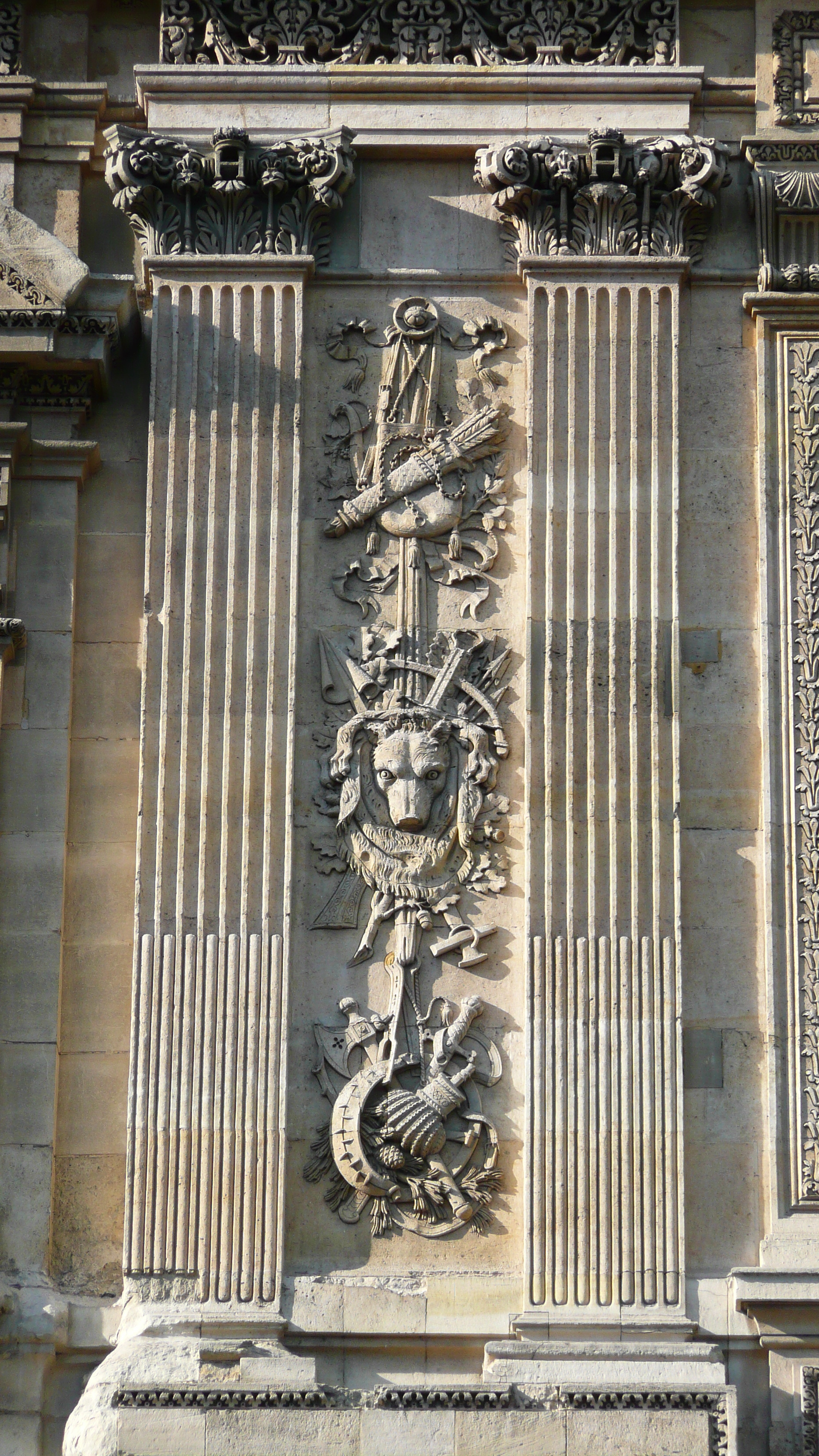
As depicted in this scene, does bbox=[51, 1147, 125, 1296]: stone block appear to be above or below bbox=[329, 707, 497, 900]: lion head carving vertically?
below

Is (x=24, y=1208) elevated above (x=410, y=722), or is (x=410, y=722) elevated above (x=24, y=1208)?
(x=410, y=722)

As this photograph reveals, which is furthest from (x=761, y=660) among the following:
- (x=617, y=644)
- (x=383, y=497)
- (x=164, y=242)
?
(x=164, y=242)

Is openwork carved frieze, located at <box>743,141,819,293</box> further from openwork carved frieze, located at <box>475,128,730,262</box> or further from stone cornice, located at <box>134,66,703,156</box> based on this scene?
stone cornice, located at <box>134,66,703,156</box>

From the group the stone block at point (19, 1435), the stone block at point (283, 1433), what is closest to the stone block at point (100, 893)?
the stone block at point (19, 1435)

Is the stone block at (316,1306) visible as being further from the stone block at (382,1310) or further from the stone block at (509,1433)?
the stone block at (509,1433)

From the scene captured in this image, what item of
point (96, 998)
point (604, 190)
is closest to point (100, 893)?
point (96, 998)

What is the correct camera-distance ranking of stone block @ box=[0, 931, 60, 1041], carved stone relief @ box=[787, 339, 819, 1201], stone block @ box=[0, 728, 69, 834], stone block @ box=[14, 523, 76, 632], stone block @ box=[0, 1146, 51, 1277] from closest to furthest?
stone block @ box=[0, 1146, 51, 1277] < carved stone relief @ box=[787, 339, 819, 1201] < stone block @ box=[0, 931, 60, 1041] < stone block @ box=[0, 728, 69, 834] < stone block @ box=[14, 523, 76, 632]

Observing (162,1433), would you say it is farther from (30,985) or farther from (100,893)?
(100,893)

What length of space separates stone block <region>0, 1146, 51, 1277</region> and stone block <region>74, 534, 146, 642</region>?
3387 millimetres

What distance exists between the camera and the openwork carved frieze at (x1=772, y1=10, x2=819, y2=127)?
638 inches

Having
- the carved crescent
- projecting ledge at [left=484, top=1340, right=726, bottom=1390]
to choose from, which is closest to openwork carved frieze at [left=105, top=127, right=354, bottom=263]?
the carved crescent

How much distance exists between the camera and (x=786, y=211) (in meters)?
16.0

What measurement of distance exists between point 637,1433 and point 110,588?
6344 millimetres

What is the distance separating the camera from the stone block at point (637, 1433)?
43.9 ft
